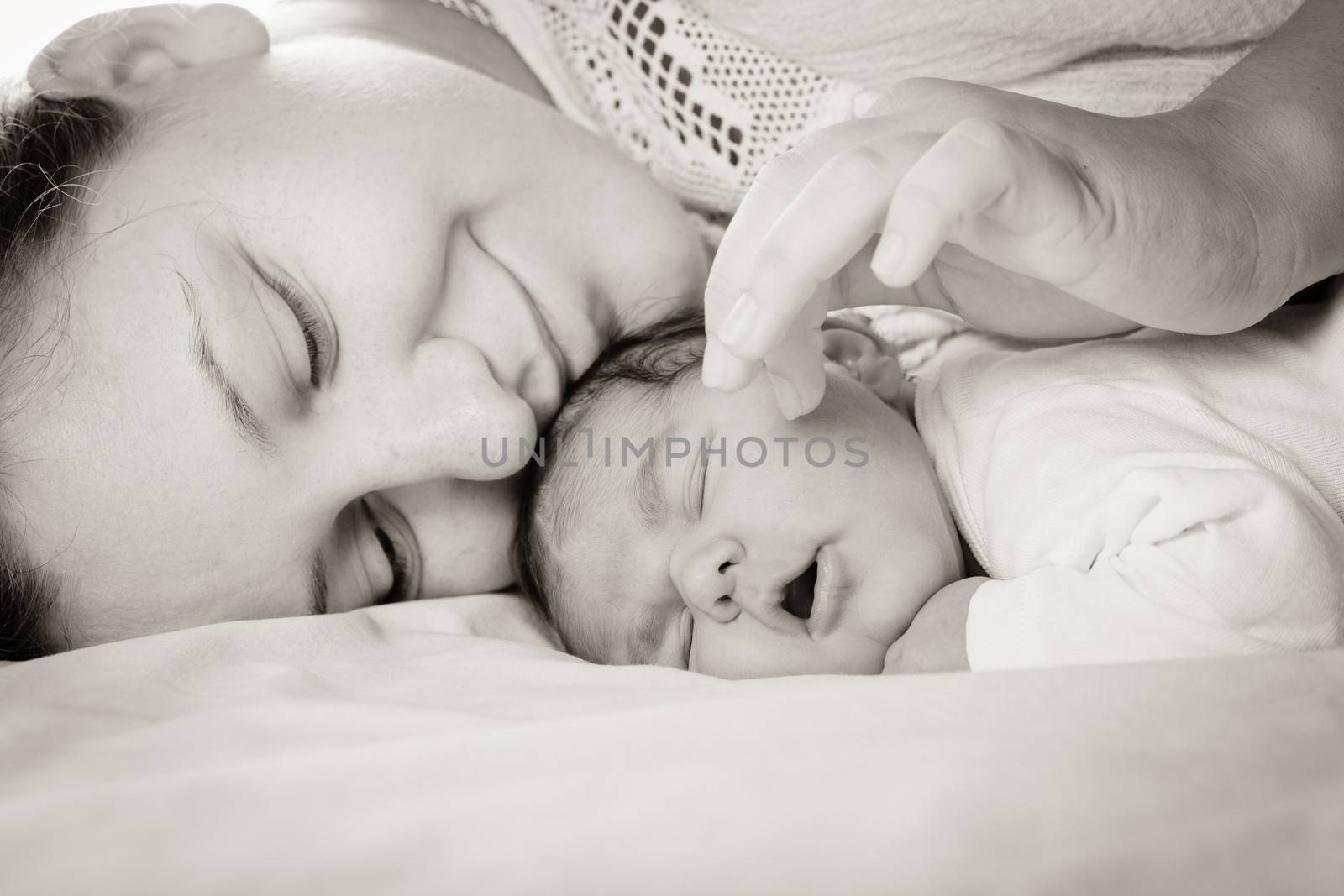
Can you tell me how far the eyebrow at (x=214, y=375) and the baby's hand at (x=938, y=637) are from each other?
63 cm

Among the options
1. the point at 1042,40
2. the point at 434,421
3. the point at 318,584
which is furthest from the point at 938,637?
the point at 1042,40

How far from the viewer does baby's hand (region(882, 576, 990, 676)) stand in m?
0.84

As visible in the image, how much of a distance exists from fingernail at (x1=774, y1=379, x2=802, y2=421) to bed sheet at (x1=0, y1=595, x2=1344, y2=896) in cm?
31

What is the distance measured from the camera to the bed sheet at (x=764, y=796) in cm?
39

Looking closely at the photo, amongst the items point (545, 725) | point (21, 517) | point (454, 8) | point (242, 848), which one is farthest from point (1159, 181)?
point (454, 8)

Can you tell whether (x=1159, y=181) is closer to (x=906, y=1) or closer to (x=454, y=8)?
(x=906, y=1)

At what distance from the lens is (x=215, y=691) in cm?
72

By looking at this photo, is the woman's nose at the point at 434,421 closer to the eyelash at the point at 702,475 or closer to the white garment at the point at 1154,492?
the eyelash at the point at 702,475

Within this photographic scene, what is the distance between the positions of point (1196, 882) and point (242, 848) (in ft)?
1.36

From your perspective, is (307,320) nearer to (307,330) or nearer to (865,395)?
(307,330)

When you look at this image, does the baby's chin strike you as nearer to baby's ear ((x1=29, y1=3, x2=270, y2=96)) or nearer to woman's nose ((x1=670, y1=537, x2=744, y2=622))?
woman's nose ((x1=670, y1=537, x2=744, y2=622))

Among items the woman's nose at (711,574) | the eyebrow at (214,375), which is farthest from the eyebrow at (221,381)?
the woman's nose at (711,574)

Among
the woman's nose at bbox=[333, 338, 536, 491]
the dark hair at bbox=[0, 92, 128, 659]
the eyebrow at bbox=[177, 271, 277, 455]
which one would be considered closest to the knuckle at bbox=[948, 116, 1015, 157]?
the woman's nose at bbox=[333, 338, 536, 491]

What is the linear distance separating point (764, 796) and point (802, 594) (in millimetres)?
565
